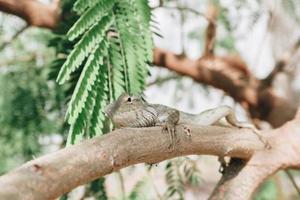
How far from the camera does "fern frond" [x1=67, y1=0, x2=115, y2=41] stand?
1242 mm

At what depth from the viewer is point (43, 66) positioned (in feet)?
8.80

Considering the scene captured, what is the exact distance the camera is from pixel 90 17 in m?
1.26

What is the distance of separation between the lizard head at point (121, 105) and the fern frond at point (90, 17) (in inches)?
6.1

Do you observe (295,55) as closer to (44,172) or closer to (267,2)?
(267,2)

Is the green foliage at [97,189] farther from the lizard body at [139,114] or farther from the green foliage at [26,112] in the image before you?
the lizard body at [139,114]

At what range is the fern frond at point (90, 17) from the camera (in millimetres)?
1242

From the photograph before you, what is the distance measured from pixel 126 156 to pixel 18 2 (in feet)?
4.33

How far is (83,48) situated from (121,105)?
0.14 meters

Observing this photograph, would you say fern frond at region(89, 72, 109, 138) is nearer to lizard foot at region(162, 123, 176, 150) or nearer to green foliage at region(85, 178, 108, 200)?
lizard foot at region(162, 123, 176, 150)

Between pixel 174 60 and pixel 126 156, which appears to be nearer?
pixel 126 156

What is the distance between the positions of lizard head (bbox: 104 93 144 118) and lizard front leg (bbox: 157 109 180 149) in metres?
0.07

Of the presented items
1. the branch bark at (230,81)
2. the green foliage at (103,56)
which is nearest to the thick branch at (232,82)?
the branch bark at (230,81)

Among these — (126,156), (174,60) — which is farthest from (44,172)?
(174,60)

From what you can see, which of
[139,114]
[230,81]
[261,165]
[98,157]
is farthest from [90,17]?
[230,81]
